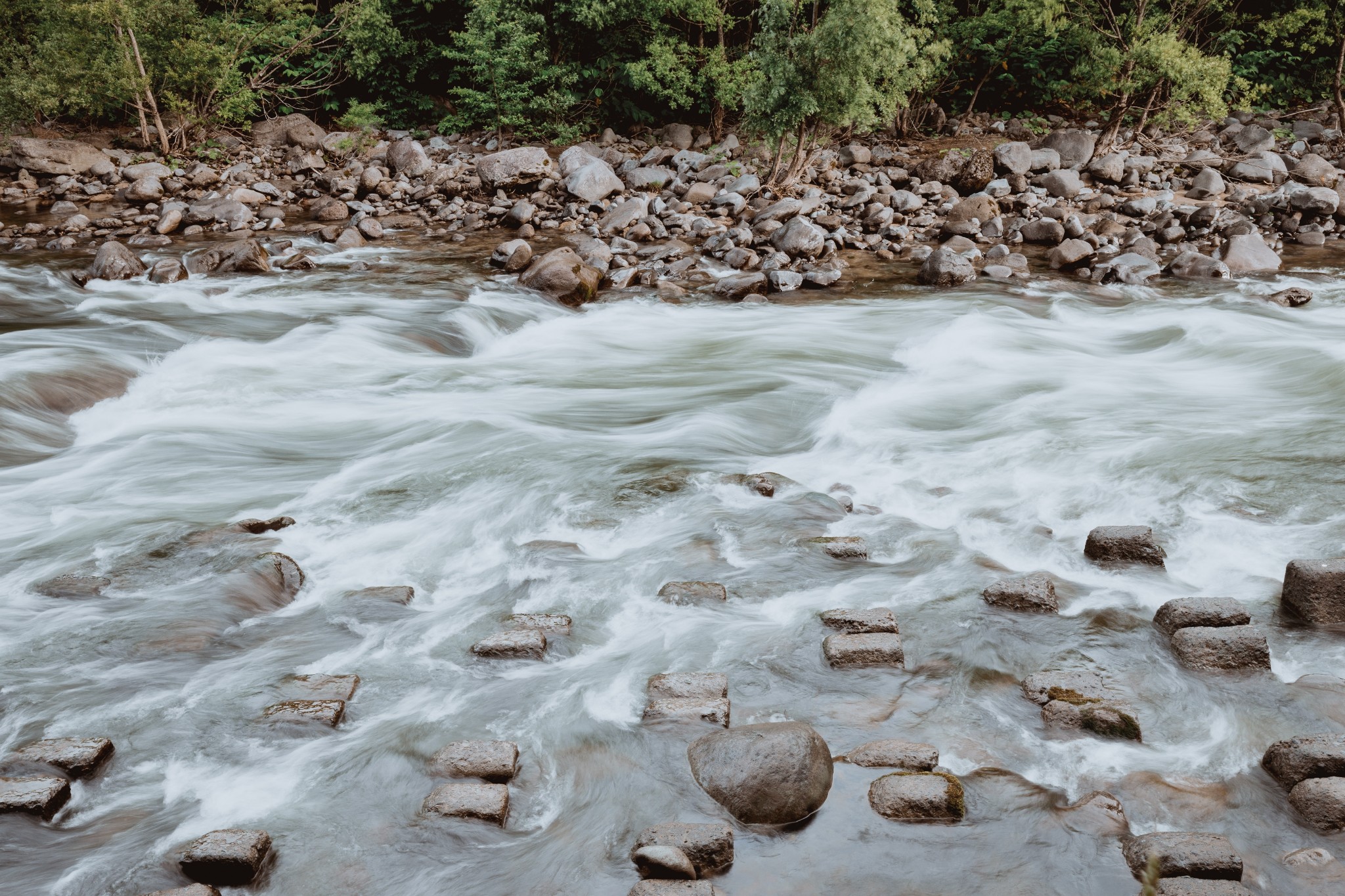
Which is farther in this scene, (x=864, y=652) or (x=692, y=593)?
(x=692, y=593)

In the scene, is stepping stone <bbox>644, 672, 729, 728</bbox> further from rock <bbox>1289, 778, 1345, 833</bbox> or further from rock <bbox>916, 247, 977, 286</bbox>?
rock <bbox>916, 247, 977, 286</bbox>

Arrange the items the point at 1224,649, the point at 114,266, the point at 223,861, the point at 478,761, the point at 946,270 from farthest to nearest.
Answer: the point at 946,270 → the point at 114,266 → the point at 1224,649 → the point at 478,761 → the point at 223,861

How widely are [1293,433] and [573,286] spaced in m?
7.95

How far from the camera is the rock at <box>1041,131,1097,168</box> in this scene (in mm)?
18766

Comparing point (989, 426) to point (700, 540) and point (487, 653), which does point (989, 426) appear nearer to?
point (700, 540)

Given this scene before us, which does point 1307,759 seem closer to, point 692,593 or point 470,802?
point 692,593

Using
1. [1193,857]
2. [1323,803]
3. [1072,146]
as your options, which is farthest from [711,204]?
[1193,857]

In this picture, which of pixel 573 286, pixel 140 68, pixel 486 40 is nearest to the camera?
pixel 573 286

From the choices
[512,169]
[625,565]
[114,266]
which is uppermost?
[512,169]

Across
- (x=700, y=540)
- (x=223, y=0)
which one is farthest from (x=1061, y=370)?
(x=223, y=0)

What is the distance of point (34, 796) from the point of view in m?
3.41

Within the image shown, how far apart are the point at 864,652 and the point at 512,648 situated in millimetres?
1671

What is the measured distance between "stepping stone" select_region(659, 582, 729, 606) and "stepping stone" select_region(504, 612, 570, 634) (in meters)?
0.59

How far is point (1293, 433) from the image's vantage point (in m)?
7.32
